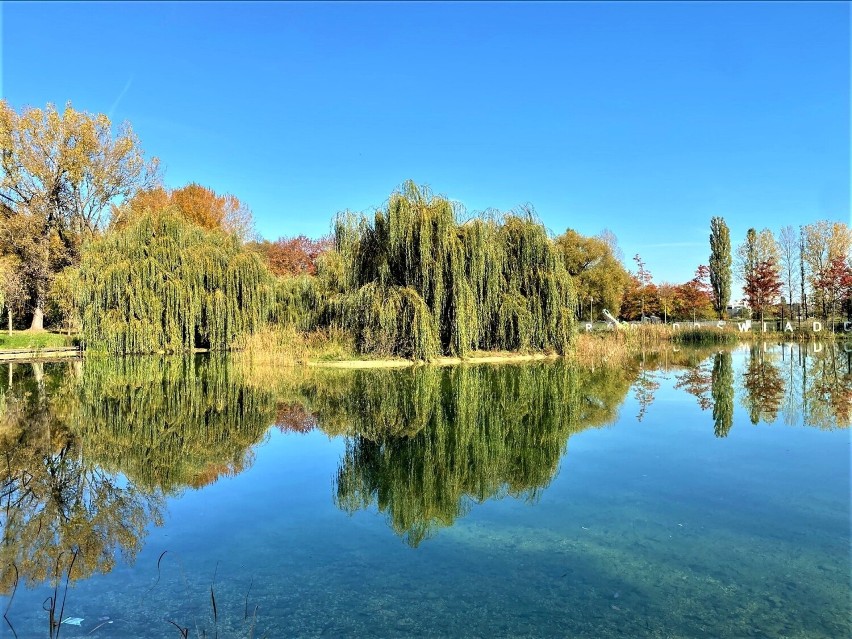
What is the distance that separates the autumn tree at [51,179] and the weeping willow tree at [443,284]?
41.7ft

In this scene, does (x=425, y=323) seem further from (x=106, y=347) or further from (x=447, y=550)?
(x=447, y=550)

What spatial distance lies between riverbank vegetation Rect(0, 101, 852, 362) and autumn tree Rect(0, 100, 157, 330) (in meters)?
0.05

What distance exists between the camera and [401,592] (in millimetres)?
3512

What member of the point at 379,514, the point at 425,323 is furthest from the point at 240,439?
the point at 425,323

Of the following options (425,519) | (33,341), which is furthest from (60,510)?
(33,341)

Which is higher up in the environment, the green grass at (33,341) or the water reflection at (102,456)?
the green grass at (33,341)

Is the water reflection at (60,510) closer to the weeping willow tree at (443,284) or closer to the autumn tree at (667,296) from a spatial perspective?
the weeping willow tree at (443,284)

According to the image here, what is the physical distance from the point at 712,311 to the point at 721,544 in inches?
1798

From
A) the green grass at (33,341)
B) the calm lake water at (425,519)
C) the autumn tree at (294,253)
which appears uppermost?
the autumn tree at (294,253)

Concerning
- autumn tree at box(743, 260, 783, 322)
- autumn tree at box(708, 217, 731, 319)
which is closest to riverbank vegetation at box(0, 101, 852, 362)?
autumn tree at box(743, 260, 783, 322)

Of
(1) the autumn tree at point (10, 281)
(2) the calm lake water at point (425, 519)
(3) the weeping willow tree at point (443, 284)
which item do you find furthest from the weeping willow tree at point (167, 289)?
(2) the calm lake water at point (425, 519)

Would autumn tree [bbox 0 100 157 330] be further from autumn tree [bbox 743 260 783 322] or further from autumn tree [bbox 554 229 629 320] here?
autumn tree [bbox 743 260 783 322]

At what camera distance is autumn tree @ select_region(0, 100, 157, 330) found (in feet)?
79.3

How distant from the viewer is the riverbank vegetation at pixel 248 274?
17.3 meters
